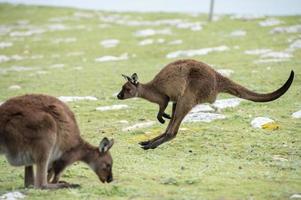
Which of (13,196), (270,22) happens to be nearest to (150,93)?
(13,196)

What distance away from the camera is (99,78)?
21094 millimetres

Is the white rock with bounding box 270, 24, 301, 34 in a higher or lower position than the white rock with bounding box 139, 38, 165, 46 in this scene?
higher

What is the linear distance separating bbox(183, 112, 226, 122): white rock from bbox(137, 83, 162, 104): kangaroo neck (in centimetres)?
138

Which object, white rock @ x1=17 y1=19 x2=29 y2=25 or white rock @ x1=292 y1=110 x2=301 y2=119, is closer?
white rock @ x1=292 y1=110 x2=301 y2=119

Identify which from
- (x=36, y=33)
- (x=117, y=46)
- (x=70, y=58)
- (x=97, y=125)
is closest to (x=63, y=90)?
(x=97, y=125)

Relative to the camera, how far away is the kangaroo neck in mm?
12172

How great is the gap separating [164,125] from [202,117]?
2.82 ft

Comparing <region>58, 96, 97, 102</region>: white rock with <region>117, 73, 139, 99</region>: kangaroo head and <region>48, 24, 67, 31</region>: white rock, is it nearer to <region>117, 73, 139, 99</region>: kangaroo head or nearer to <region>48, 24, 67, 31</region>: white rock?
<region>117, 73, 139, 99</region>: kangaroo head

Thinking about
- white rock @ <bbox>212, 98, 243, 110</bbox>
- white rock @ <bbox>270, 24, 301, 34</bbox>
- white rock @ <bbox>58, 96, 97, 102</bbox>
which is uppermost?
white rock @ <bbox>270, 24, 301, 34</bbox>

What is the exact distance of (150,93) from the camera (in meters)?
12.3

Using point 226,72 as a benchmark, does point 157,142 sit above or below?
above

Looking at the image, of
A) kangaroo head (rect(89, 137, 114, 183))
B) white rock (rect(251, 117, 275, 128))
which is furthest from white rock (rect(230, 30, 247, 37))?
kangaroo head (rect(89, 137, 114, 183))

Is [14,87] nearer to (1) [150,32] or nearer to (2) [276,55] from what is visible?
(2) [276,55]

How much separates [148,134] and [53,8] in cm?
3505
